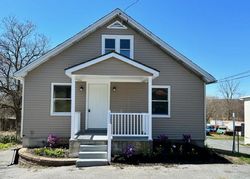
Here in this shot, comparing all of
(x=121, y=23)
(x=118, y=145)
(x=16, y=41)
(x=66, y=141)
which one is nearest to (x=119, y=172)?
(x=118, y=145)

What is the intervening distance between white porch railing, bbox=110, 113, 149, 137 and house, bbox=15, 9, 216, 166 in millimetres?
1460

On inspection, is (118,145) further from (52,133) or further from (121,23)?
(121,23)

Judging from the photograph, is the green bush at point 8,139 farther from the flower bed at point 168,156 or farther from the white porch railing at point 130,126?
the flower bed at point 168,156

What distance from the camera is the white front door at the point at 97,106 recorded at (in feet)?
45.8

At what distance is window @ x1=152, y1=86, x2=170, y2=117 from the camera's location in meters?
14.2

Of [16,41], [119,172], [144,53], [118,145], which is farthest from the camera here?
[16,41]

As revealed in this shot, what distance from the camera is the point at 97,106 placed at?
551 inches

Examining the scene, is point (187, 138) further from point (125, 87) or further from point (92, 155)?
point (92, 155)

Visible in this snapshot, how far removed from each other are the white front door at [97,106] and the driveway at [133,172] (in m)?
4.30

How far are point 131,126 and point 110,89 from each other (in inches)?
118

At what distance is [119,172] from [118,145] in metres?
2.21

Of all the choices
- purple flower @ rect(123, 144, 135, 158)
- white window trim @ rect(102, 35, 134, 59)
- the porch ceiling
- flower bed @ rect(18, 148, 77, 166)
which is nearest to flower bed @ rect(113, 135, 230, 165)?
purple flower @ rect(123, 144, 135, 158)

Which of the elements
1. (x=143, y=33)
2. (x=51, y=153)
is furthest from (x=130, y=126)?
(x=143, y=33)

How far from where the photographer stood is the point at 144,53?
562 inches
